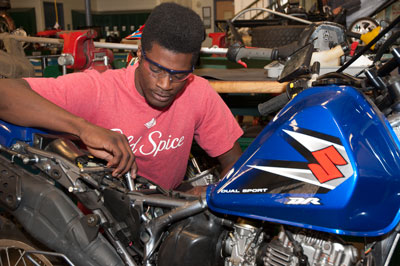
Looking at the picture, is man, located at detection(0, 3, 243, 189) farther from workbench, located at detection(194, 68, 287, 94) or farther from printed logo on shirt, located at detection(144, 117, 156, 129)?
workbench, located at detection(194, 68, 287, 94)

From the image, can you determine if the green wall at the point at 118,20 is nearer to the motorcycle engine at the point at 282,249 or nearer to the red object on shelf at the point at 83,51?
the red object on shelf at the point at 83,51

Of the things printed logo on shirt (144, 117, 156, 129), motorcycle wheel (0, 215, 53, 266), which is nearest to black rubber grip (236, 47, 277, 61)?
printed logo on shirt (144, 117, 156, 129)

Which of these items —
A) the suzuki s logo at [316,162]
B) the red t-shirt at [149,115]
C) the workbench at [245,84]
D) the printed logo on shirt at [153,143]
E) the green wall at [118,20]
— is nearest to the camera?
the suzuki s logo at [316,162]

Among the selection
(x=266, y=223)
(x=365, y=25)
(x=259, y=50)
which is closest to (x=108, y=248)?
(x=266, y=223)

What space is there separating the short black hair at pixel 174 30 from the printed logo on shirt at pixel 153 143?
0.37m

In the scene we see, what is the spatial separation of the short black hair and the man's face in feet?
0.07

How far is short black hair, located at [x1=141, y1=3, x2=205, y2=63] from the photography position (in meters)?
1.39

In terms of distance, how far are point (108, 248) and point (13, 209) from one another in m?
0.33

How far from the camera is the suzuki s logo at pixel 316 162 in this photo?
96 cm

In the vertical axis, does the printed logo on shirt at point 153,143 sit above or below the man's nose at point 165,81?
below

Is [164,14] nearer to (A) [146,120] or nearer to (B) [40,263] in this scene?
(A) [146,120]

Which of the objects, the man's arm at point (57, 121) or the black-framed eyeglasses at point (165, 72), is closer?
the man's arm at point (57, 121)

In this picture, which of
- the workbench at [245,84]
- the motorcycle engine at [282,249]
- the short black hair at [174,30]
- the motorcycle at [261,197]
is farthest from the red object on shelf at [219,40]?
the motorcycle engine at [282,249]

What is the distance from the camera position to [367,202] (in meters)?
0.96
